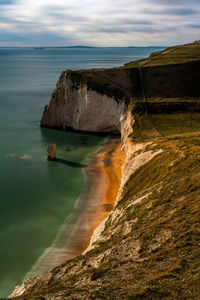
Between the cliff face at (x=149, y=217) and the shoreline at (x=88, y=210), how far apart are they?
3.09m

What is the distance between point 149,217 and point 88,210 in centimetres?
1375

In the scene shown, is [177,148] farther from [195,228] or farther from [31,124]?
[31,124]

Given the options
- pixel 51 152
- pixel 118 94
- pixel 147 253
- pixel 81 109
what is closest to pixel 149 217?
pixel 147 253

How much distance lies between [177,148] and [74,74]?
3897 cm

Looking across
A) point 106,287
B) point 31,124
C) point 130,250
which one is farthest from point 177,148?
point 31,124

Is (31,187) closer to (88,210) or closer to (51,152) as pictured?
(51,152)

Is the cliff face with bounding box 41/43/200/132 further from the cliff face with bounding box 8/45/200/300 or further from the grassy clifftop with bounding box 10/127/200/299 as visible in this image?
the grassy clifftop with bounding box 10/127/200/299

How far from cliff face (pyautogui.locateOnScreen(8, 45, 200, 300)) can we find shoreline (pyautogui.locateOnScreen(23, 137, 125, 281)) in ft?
10.1

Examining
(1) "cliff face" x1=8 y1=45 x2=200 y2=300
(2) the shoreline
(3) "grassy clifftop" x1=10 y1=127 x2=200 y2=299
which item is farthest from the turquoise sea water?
(3) "grassy clifftop" x1=10 y1=127 x2=200 y2=299

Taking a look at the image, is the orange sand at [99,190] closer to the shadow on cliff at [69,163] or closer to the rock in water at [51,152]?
the shadow on cliff at [69,163]

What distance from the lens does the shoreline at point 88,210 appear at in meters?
27.8

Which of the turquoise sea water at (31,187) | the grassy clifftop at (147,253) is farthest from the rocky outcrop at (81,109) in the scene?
the grassy clifftop at (147,253)

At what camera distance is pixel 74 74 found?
218 ft

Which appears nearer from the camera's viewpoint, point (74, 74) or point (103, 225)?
point (103, 225)
